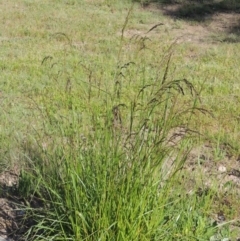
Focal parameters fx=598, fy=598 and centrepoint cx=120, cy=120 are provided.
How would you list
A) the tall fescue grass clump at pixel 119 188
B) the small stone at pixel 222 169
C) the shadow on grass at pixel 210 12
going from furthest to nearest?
the shadow on grass at pixel 210 12
the small stone at pixel 222 169
the tall fescue grass clump at pixel 119 188

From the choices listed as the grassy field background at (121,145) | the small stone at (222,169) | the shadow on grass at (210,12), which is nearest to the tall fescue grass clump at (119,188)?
the grassy field background at (121,145)

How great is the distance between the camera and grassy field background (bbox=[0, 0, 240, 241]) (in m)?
2.99

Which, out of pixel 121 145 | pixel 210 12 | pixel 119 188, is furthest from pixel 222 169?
pixel 210 12

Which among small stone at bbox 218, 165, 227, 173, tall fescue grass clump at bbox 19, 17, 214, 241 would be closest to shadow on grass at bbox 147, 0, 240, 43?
small stone at bbox 218, 165, 227, 173

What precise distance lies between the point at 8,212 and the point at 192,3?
806cm

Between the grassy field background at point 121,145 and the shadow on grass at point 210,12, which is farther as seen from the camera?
the shadow on grass at point 210,12

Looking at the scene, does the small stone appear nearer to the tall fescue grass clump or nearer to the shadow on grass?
the tall fescue grass clump

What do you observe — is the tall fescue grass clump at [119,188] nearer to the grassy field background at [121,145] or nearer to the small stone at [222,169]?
the grassy field background at [121,145]

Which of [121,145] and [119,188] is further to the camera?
[121,145]

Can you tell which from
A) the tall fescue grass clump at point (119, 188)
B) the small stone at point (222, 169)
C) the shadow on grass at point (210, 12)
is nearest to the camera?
the tall fescue grass clump at point (119, 188)

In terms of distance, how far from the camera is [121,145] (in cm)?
313

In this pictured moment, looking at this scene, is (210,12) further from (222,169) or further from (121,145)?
(121,145)

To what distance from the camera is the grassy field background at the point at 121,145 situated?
9.80 feet

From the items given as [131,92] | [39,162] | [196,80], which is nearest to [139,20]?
[196,80]
